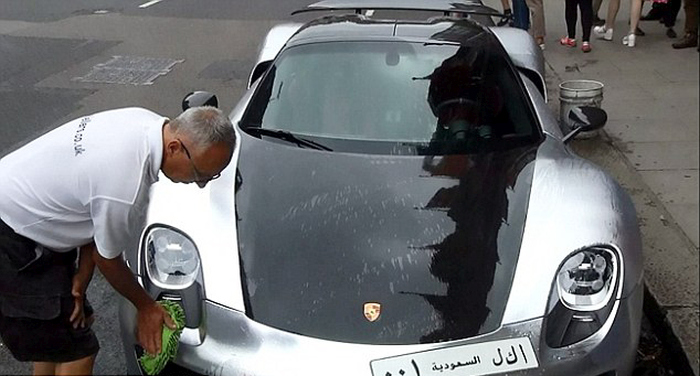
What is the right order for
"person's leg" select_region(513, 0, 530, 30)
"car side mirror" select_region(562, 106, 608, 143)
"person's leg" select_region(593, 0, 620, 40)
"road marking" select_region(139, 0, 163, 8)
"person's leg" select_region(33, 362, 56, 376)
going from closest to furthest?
1. "person's leg" select_region(33, 362, 56, 376)
2. "person's leg" select_region(593, 0, 620, 40)
3. "car side mirror" select_region(562, 106, 608, 143)
4. "person's leg" select_region(513, 0, 530, 30)
5. "road marking" select_region(139, 0, 163, 8)

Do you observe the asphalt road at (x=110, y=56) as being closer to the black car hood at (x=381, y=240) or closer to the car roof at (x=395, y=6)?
the black car hood at (x=381, y=240)

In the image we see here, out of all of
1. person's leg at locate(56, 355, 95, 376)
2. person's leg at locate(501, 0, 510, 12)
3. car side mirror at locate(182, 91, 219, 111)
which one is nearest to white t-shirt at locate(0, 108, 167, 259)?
person's leg at locate(56, 355, 95, 376)

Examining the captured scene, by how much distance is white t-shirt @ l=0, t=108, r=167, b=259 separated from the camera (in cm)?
216

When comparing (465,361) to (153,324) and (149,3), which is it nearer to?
(153,324)

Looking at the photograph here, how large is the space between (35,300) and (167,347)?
447 mm

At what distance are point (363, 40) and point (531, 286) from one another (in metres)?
1.76

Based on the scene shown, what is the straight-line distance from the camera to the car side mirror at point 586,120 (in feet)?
13.0

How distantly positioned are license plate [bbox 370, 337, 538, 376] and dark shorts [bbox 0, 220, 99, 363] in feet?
3.30

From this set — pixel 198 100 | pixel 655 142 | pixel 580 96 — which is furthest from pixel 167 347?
pixel 580 96

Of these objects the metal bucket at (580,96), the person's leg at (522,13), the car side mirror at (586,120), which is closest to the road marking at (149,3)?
the person's leg at (522,13)

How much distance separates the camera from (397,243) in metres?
2.86

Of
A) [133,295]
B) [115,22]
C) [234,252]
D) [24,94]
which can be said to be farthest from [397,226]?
[115,22]

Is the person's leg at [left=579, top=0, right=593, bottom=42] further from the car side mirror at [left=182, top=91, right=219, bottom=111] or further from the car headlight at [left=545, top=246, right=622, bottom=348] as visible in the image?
the car headlight at [left=545, top=246, right=622, bottom=348]

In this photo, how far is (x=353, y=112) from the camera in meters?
3.64
